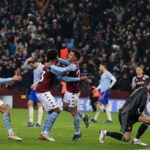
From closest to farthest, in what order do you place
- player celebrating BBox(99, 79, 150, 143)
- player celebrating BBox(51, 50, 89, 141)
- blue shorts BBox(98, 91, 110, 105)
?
player celebrating BBox(99, 79, 150, 143), player celebrating BBox(51, 50, 89, 141), blue shorts BBox(98, 91, 110, 105)

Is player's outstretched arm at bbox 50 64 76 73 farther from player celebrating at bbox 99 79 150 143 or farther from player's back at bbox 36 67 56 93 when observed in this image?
player celebrating at bbox 99 79 150 143

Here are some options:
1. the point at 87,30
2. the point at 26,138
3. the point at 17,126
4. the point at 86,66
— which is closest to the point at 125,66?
the point at 86,66

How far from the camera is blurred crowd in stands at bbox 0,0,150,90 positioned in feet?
104

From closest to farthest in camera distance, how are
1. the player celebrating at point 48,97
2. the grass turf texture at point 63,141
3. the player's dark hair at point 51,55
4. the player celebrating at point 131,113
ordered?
the grass turf texture at point 63,141 < the player celebrating at point 131,113 < the player celebrating at point 48,97 < the player's dark hair at point 51,55

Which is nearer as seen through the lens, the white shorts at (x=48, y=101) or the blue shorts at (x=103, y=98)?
the white shorts at (x=48, y=101)

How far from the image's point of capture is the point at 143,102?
15.1 metres

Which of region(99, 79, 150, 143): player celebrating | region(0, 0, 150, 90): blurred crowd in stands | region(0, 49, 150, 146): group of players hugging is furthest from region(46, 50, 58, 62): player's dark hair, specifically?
region(0, 0, 150, 90): blurred crowd in stands

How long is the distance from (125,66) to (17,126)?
10.6 m

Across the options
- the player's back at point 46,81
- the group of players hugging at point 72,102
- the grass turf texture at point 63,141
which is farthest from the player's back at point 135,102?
the player's back at point 46,81

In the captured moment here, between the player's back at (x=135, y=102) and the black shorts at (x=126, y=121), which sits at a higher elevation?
the player's back at (x=135, y=102)

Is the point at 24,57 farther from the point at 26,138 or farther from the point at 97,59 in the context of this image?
the point at 26,138

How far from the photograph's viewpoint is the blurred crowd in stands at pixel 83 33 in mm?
31828

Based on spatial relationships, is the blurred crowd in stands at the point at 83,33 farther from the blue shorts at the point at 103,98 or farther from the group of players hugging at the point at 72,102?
the group of players hugging at the point at 72,102

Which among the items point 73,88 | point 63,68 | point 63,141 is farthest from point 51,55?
point 63,141
